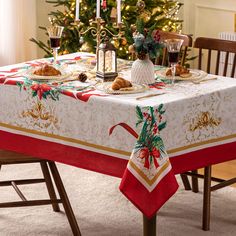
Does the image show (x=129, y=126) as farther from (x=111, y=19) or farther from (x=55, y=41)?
(x=111, y=19)

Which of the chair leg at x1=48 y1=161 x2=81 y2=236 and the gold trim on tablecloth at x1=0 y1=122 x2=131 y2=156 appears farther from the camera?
the chair leg at x1=48 y1=161 x2=81 y2=236

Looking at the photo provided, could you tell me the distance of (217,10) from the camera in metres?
6.39

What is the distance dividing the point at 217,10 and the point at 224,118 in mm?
3058

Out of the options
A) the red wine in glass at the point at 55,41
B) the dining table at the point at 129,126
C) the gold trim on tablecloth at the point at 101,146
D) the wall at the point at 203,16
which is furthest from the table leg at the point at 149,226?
the wall at the point at 203,16

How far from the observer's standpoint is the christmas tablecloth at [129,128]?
10.3 feet

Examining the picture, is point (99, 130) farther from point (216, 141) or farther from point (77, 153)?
point (216, 141)

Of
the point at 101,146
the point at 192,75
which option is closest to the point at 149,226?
the point at 101,146

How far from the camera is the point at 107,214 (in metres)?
4.04

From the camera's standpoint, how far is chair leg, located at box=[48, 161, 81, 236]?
12.0ft

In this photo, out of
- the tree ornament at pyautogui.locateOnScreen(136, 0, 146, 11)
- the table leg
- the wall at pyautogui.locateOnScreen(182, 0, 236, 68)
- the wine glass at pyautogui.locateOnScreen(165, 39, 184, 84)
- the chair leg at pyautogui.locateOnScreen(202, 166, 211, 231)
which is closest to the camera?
the table leg

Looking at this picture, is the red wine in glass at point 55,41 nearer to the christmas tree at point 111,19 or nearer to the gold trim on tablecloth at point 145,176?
the gold trim on tablecloth at point 145,176

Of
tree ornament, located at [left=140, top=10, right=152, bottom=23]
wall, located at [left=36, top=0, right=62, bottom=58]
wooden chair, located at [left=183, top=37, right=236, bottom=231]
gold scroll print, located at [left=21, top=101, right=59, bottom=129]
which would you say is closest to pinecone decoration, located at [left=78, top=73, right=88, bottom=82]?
gold scroll print, located at [left=21, top=101, right=59, bottom=129]

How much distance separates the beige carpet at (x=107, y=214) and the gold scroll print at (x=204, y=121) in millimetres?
661

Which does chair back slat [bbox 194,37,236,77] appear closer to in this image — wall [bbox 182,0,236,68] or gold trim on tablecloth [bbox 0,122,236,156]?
gold trim on tablecloth [bbox 0,122,236,156]
